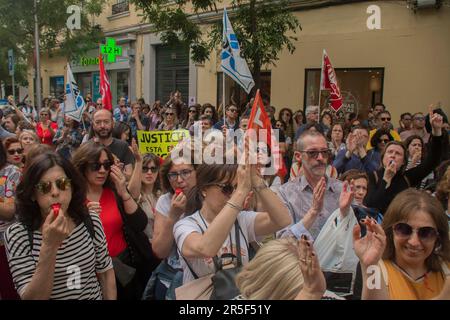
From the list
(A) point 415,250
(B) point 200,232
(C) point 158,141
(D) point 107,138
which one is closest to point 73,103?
(D) point 107,138

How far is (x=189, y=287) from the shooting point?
2154 mm

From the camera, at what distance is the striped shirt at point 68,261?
6.81 feet

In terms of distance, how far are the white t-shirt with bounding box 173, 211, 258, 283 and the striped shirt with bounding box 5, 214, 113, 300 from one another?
0.43 metres

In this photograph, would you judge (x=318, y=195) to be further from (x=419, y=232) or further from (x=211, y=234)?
(x=211, y=234)

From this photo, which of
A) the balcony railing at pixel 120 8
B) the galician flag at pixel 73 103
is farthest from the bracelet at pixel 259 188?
the balcony railing at pixel 120 8

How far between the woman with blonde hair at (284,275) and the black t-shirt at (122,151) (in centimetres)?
326

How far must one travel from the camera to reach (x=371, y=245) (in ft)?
6.06

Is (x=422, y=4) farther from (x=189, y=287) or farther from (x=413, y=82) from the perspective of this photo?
(x=189, y=287)

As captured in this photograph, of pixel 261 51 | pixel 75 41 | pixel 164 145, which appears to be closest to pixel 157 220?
pixel 164 145

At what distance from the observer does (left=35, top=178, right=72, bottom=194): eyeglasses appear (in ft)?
7.18

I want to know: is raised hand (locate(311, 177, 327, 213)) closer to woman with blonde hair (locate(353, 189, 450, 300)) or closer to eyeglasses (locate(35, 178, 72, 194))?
woman with blonde hair (locate(353, 189, 450, 300))

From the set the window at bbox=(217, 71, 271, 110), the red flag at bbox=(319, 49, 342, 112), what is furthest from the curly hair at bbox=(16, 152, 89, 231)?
the window at bbox=(217, 71, 271, 110)

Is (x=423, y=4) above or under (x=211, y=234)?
above

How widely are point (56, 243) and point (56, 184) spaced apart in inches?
15.8
